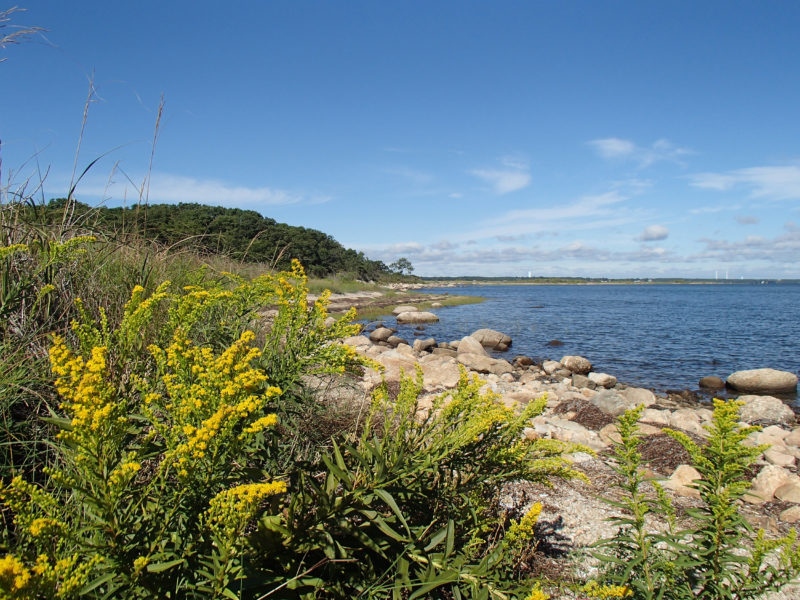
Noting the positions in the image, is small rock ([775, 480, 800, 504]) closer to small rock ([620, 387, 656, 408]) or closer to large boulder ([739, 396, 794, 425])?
large boulder ([739, 396, 794, 425])

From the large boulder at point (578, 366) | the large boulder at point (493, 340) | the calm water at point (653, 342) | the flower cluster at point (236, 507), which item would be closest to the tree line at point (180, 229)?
the flower cluster at point (236, 507)

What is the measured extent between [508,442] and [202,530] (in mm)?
1380

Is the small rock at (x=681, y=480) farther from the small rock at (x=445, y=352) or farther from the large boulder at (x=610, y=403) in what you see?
the small rock at (x=445, y=352)

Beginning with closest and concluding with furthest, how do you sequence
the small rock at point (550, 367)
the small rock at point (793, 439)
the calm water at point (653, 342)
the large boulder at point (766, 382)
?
the small rock at point (793, 439)
the large boulder at point (766, 382)
the small rock at point (550, 367)
the calm water at point (653, 342)

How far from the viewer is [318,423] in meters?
3.55

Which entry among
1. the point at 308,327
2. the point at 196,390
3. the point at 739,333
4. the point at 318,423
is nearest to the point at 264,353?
the point at 308,327

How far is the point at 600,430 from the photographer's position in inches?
326

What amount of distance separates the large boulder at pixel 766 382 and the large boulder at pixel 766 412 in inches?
153

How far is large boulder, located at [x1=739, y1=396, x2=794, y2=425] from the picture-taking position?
1114 cm

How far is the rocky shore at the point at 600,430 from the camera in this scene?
10.6 feet

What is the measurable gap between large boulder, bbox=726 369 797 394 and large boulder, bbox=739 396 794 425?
388 centimetres

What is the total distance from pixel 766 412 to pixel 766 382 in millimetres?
4692

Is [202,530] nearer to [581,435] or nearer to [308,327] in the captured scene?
[308,327]

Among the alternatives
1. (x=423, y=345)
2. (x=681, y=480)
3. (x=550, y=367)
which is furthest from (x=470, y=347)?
(x=681, y=480)
